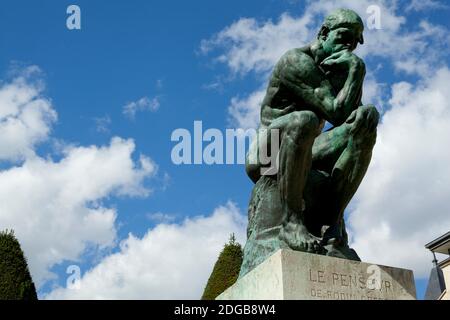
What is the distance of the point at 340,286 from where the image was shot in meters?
7.38

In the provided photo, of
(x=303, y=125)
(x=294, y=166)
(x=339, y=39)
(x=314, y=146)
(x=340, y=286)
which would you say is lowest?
(x=340, y=286)

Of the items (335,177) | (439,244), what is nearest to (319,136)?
(335,177)

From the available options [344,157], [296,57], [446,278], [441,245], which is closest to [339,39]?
[296,57]

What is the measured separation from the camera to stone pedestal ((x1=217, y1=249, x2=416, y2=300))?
7.12m

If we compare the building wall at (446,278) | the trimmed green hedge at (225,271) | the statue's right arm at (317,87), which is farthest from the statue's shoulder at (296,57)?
the building wall at (446,278)

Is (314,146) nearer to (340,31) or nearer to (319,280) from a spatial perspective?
(340,31)

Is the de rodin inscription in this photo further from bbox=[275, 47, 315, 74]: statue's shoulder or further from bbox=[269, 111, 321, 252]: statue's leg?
bbox=[275, 47, 315, 74]: statue's shoulder

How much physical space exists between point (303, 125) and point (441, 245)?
1783 inches

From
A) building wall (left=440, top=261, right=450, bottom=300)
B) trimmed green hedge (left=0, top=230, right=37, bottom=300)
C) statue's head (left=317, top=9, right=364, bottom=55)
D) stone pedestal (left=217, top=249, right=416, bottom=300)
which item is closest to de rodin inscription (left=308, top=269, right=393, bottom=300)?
stone pedestal (left=217, top=249, right=416, bottom=300)

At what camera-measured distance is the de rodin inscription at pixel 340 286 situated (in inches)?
285
